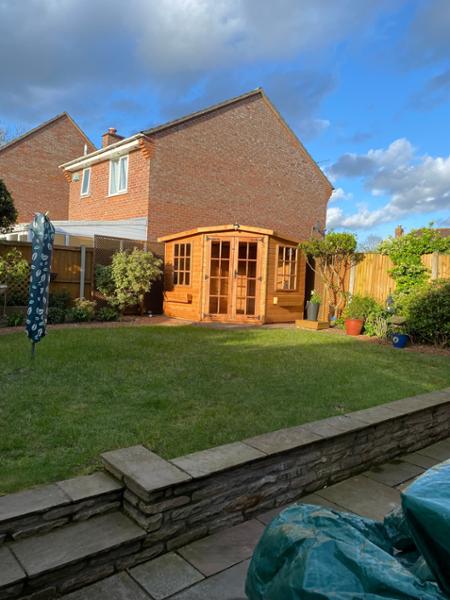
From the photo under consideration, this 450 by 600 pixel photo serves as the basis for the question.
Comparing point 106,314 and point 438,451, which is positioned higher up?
point 106,314

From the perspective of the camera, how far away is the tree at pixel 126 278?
11891mm

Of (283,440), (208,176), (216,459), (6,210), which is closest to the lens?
(216,459)

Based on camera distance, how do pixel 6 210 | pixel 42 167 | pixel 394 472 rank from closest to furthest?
pixel 394 472, pixel 6 210, pixel 42 167

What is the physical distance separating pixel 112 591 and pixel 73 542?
0.96 ft

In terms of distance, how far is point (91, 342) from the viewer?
7.48 meters

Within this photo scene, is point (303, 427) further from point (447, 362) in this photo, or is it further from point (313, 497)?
point (447, 362)

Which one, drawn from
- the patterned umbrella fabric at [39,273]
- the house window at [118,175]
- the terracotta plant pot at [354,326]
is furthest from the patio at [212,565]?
the house window at [118,175]

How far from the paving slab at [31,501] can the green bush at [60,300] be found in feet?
29.7

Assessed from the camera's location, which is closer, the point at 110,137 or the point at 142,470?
the point at 142,470

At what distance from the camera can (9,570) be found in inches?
74.1

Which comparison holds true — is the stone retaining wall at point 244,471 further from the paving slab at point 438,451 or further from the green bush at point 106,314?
the green bush at point 106,314

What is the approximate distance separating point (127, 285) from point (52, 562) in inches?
403

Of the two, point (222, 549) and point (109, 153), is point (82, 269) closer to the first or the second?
point (109, 153)

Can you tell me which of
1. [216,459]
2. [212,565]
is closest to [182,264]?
[216,459]
